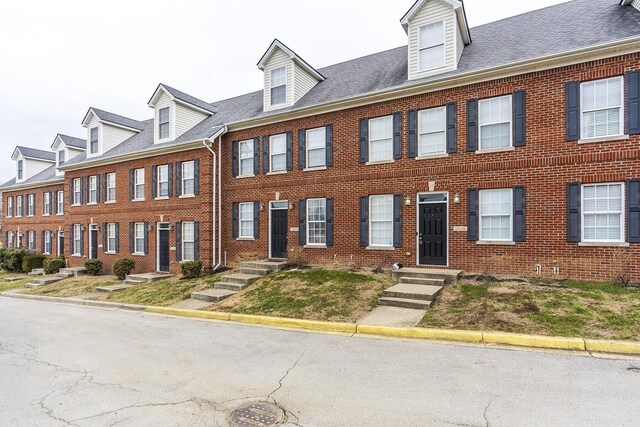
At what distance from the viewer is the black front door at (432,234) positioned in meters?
11.5

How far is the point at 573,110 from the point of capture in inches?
382

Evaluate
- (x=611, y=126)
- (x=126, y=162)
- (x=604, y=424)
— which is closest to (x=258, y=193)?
(x=126, y=162)

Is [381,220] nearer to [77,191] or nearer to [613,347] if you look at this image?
[613,347]

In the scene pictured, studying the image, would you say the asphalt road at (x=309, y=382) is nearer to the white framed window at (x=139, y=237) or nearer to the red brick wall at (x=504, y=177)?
the red brick wall at (x=504, y=177)

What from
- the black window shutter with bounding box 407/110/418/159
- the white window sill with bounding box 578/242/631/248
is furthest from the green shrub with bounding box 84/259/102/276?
the white window sill with bounding box 578/242/631/248

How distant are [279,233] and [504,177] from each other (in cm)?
871

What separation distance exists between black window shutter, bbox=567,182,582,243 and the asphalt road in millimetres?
4938

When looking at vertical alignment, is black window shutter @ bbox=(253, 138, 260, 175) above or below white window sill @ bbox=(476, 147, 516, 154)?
above

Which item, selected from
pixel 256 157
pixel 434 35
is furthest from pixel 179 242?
pixel 434 35

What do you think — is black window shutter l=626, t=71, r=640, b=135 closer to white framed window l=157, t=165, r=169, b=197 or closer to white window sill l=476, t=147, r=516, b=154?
white window sill l=476, t=147, r=516, b=154

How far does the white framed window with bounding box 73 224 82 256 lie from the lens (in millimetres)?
21797

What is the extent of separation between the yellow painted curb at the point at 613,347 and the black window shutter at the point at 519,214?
14.9 feet

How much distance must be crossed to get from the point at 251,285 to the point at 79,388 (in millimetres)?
7654

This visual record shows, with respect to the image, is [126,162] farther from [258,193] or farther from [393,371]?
[393,371]
